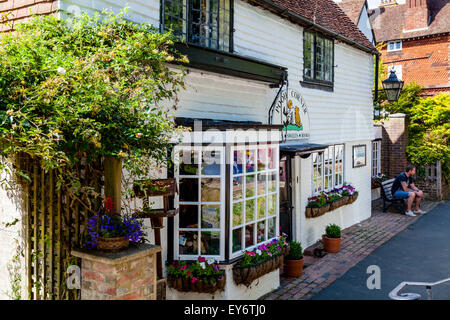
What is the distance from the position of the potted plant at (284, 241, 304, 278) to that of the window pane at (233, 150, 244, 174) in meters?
2.31

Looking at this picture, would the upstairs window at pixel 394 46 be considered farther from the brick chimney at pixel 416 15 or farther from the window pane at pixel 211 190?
the window pane at pixel 211 190

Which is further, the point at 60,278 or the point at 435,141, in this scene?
the point at 435,141

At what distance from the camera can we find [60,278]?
4.72 m

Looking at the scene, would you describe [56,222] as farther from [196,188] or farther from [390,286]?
[390,286]

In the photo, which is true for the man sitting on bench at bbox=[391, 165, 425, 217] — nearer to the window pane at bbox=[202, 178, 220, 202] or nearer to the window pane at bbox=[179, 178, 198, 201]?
the window pane at bbox=[202, 178, 220, 202]

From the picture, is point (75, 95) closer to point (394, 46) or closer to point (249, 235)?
point (249, 235)

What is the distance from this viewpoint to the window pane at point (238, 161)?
633 cm

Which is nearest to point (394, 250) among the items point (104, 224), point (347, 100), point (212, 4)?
point (347, 100)

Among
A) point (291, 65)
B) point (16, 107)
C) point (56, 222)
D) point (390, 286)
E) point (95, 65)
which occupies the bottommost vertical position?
point (390, 286)

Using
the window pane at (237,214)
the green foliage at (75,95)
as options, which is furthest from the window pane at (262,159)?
the green foliage at (75,95)

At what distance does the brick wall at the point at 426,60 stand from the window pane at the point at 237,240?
2326 cm

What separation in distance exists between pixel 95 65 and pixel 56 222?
189 cm

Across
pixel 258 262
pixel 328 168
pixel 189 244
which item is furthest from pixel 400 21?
pixel 189 244

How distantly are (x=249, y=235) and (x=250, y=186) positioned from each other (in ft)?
2.70
